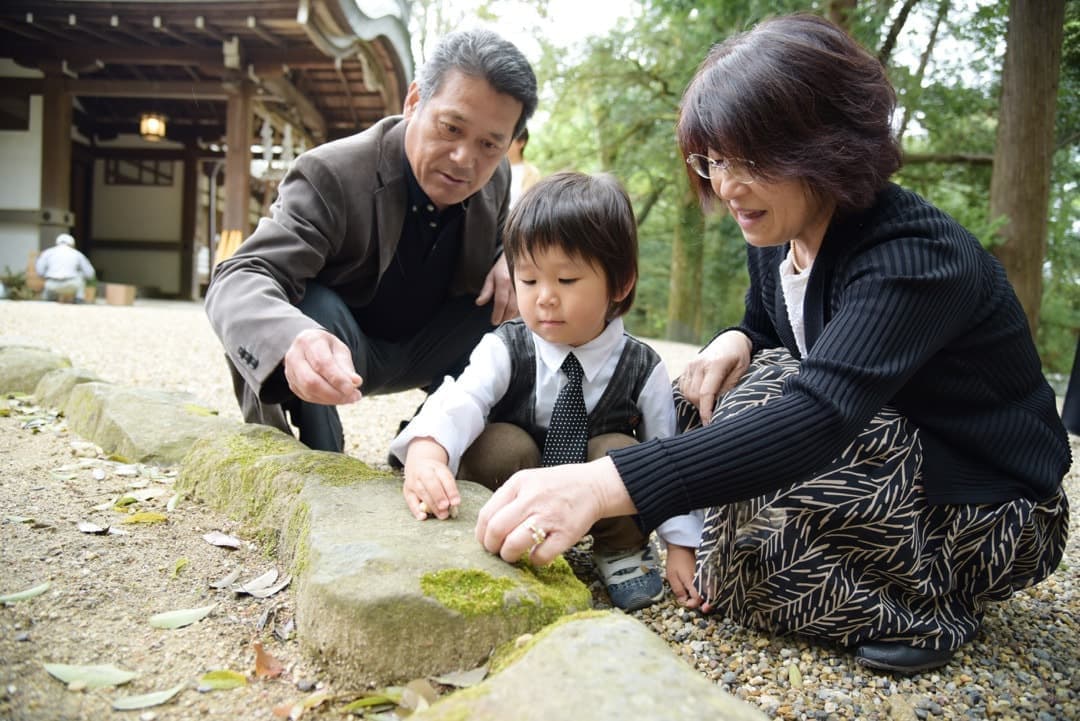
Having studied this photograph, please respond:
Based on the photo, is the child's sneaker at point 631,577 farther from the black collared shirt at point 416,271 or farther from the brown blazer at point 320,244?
the black collared shirt at point 416,271

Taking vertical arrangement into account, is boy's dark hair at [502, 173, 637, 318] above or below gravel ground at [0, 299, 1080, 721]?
above

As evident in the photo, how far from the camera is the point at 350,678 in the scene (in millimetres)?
1217

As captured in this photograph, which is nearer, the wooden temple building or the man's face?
the man's face

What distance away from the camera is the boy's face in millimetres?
1845

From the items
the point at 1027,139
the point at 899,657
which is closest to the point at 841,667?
the point at 899,657

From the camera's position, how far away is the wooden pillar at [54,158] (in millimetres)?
9430

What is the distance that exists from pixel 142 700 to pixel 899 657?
131 cm

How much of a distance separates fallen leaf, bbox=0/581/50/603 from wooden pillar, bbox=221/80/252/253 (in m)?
8.15

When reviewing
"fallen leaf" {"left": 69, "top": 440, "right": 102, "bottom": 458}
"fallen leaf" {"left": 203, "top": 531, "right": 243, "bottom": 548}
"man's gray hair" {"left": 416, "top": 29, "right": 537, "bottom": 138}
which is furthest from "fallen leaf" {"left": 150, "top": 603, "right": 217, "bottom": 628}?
"man's gray hair" {"left": 416, "top": 29, "right": 537, "bottom": 138}

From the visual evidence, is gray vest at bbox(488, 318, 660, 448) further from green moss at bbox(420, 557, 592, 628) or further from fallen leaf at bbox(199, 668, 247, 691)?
fallen leaf at bbox(199, 668, 247, 691)

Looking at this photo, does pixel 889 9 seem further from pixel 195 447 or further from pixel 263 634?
pixel 263 634

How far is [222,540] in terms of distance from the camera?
A: 1.74 m

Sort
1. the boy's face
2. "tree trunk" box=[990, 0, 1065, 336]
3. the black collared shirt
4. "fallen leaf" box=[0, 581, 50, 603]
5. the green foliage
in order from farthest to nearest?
the green foliage
"tree trunk" box=[990, 0, 1065, 336]
the black collared shirt
the boy's face
"fallen leaf" box=[0, 581, 50, 603]

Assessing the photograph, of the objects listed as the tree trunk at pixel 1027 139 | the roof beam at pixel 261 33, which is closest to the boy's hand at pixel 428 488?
the tree trunk at pixel 1027 139
